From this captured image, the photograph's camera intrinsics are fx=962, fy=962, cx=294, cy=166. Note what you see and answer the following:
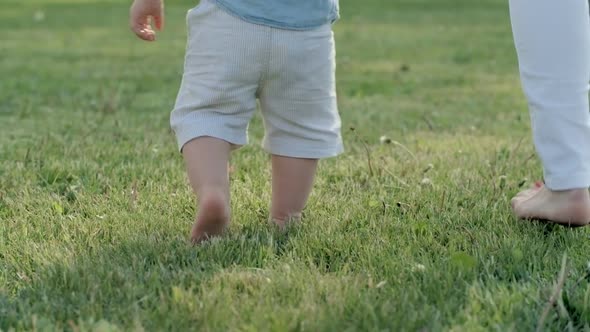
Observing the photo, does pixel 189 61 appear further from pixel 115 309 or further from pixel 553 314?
pixel 553 314

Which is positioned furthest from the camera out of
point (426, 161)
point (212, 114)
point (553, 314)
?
point (426, 161)

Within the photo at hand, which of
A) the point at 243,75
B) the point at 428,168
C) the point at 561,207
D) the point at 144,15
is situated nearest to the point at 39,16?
the point at 428,168

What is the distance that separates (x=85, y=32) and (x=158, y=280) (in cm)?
1052

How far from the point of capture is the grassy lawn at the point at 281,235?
202 centimetres

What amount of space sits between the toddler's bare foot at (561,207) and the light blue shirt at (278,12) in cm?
79

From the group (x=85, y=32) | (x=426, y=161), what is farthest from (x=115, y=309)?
(x=85, y=32)

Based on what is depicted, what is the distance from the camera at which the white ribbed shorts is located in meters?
2.68

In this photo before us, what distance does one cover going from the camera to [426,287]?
7.13 ft

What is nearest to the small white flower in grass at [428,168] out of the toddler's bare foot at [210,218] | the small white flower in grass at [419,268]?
the toddler's bare foot at [210,218]

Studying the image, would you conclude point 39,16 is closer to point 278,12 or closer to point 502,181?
point 502,181

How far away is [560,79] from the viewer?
2.49 meters

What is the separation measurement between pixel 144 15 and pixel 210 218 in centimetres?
63

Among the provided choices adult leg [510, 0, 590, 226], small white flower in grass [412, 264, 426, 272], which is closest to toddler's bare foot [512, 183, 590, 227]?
adult leg [510, 0, 590, 226]

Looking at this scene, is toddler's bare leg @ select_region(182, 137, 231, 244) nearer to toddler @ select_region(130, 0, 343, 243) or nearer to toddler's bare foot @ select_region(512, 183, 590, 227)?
toddler @ select_region(130, 0, 343, 243)
